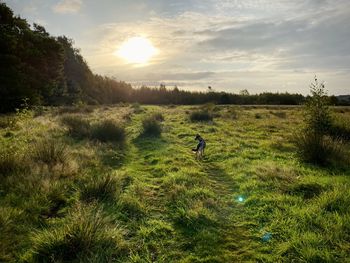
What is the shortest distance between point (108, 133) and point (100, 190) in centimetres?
844

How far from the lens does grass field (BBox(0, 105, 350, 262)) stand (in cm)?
515

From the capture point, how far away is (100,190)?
7.48 metres

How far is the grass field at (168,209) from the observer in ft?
16.9

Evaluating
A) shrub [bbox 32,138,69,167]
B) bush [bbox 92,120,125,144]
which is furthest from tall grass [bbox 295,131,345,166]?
bush [bbox 92,120,125,144]

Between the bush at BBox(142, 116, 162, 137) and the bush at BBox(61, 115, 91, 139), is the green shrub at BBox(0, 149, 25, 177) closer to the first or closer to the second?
the bush at BBox(61, 115, 91, 139)

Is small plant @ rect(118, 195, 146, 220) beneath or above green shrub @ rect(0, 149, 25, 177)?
beneath

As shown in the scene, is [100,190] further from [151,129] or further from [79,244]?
[151,129]

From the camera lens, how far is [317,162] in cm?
1086

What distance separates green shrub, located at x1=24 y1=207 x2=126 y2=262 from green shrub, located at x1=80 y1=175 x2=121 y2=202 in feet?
5.84

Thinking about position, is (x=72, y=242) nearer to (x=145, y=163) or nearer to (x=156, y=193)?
(x=156, y=193)

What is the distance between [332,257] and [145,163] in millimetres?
8099

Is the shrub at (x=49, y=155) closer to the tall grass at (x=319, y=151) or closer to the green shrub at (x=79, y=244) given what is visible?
the green shrub at (x=79, y=244)

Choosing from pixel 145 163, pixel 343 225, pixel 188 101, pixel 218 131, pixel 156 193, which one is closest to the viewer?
pixel 343 225

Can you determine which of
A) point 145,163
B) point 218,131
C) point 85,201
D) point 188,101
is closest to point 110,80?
point 188,101
